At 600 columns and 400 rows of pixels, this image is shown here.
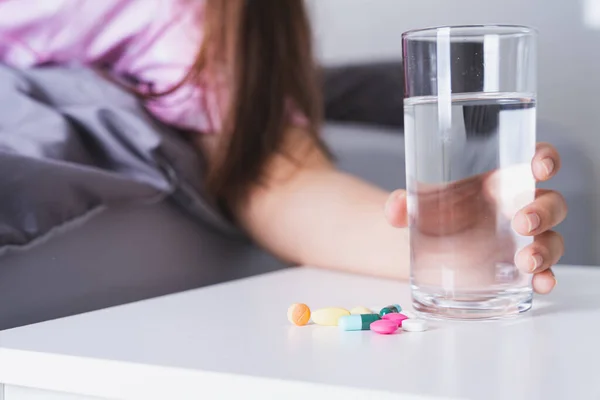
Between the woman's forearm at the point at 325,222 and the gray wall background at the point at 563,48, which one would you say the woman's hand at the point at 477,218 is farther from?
the gray wall background at the point at 563,48

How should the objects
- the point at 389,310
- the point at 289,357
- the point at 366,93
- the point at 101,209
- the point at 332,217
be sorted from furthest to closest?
1. the point at 366,93
2. the point at 332,217
3. the point at 101,209
4. the point at 389,310
5. the point at 289,357

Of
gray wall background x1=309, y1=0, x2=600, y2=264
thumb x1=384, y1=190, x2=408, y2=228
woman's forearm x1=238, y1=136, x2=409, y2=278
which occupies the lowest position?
woman's forearm x1=238, y1=136, x2=409, y2=278

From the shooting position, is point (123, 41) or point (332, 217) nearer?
point (332, 217)

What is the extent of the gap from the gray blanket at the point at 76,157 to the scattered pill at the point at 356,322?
11.7 inches

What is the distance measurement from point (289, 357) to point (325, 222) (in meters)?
0.44

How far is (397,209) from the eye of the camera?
2.02 feet

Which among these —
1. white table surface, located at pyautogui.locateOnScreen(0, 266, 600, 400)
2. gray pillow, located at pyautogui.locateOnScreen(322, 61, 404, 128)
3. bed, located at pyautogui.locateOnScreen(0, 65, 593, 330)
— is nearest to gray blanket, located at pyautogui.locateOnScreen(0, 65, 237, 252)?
bed, located at pyautogui.locateOnScreen(0, 65, 593, 330)

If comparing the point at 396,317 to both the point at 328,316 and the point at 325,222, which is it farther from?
the point at 325,222

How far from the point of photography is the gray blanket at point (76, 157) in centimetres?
65

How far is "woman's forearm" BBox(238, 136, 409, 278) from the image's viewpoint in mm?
758

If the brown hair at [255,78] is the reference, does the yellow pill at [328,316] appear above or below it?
below

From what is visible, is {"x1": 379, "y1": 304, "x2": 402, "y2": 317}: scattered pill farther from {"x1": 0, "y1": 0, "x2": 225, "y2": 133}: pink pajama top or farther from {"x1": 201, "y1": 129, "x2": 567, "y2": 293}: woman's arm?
{"x1": 0, "y1": 0, "x2": 225, "y2": 133}: pink pajama top

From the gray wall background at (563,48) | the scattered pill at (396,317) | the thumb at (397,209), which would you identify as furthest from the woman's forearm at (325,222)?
the gray wall background at (563,48)

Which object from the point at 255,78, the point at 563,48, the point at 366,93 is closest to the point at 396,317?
the point at 255,78
